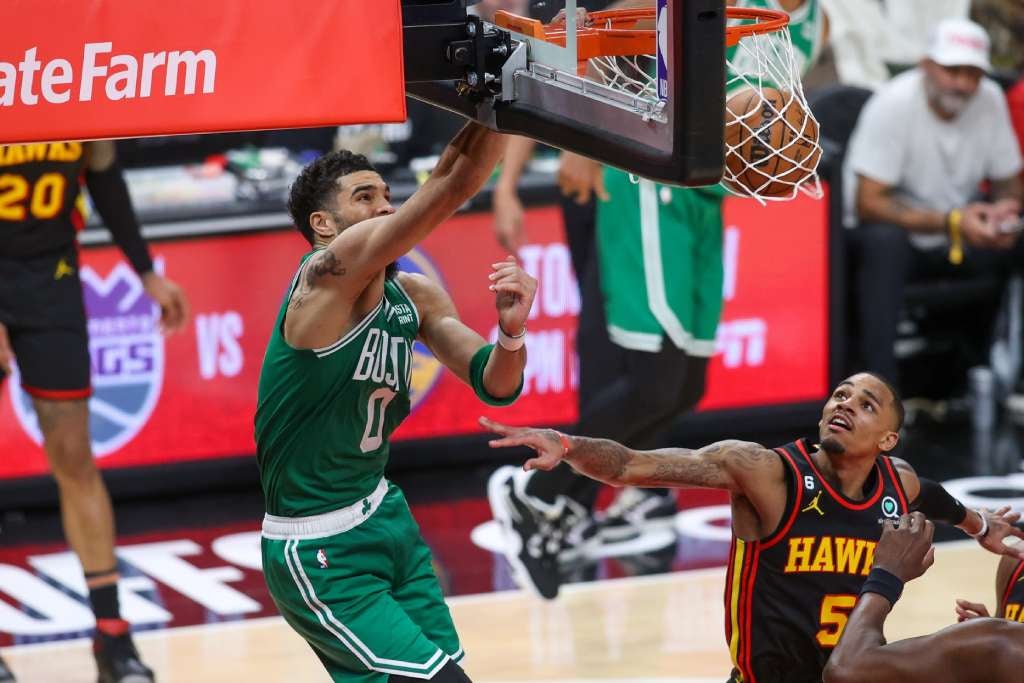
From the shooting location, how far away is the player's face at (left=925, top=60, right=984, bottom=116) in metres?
8.83

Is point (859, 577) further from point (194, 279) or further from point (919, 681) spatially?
point (194, 279)

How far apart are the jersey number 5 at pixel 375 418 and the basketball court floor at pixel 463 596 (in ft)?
5.72

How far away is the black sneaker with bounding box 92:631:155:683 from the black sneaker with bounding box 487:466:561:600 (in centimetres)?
148

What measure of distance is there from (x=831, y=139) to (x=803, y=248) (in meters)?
0.83

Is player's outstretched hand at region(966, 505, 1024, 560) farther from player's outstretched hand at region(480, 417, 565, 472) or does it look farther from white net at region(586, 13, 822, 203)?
player's outstretched hand at region(480, 417, 565, 472)

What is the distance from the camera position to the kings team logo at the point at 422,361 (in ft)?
26.5

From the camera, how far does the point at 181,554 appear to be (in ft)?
24.1

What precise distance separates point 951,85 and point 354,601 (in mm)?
5570

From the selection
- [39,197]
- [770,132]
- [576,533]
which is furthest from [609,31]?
[576,533]

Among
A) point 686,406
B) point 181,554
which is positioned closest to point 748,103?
point 686,406

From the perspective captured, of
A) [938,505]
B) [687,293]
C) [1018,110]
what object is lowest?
[938,505]

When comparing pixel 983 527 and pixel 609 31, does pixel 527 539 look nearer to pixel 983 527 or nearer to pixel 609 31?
pixel 983 527

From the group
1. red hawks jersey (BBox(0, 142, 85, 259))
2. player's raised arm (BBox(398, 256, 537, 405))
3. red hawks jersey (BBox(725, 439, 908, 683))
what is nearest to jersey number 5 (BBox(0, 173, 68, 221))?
red hawks jersey (BBox(0, 142, 85, 259))

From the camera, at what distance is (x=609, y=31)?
387 centimetres
